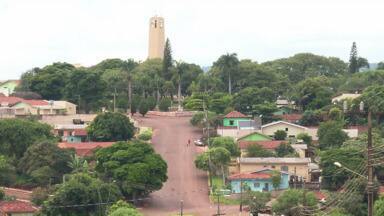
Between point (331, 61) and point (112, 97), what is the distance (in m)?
27.6

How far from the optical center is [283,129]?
3772cm

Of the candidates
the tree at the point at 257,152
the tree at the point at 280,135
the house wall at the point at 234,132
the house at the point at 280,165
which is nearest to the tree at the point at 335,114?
the tree at the point at 280,135

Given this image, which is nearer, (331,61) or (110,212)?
(110,212)

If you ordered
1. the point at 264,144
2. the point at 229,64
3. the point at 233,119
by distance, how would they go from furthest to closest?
the point at 229,64, the point at 233,119, the point at 264,144

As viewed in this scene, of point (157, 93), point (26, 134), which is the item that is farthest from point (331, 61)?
point (26, 134)

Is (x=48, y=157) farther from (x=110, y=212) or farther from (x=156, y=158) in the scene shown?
(x=110, y=212)

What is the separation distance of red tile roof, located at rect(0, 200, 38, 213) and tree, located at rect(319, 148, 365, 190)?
1232 cm

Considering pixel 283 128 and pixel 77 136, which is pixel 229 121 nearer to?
pixel 283 128

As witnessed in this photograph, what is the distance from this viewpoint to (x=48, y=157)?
2858cm

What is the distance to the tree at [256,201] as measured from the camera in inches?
984

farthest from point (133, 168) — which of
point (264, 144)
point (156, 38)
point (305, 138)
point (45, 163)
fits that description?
point (156, 38)

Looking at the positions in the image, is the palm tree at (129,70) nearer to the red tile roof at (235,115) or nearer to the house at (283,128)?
the red tile roof at (235,115)

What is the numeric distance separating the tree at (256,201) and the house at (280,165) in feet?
14.8

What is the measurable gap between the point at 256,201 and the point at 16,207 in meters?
9.04
